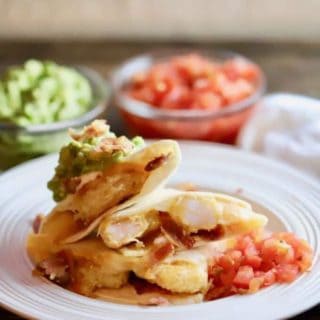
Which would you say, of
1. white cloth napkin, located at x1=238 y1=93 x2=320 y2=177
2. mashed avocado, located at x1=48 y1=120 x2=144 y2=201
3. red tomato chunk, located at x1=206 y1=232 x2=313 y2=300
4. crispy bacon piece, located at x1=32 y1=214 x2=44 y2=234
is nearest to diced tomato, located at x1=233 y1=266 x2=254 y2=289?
red tomato chunk, located at x1=206 y1=232 x2=313 y2=300

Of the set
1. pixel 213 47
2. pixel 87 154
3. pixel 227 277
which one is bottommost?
pixel 213 47

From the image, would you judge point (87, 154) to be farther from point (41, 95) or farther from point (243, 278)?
point (41, 95)

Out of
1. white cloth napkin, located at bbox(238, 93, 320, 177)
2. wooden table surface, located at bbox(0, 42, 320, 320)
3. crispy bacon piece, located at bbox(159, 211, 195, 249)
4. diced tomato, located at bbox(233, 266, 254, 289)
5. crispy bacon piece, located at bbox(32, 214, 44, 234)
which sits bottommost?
wooden table surface, located at bbox(0, 42, 320, 320)

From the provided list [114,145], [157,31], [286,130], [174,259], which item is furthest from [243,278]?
[157,31]

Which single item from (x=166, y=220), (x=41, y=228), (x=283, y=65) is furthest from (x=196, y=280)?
(x=283, y=65)

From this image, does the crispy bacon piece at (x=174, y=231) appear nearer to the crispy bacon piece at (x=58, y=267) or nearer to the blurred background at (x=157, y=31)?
the crispy bacon piece at (x=58, y=267)

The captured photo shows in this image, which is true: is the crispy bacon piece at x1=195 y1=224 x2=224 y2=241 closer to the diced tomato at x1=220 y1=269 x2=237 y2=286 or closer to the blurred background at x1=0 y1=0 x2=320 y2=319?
the diced tomato at x1=220 y1=269 x2=237 y2=286

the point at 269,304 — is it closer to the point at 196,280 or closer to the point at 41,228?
the point at 196,280
